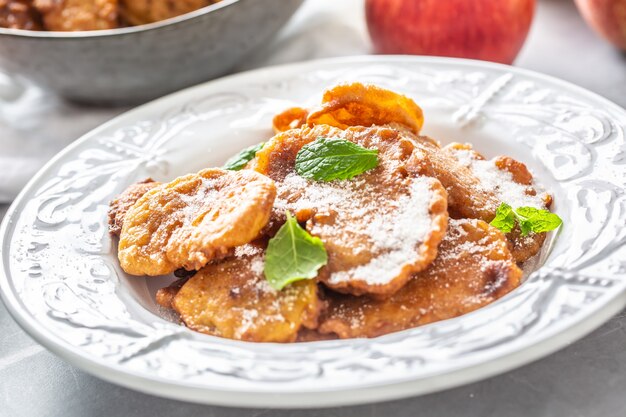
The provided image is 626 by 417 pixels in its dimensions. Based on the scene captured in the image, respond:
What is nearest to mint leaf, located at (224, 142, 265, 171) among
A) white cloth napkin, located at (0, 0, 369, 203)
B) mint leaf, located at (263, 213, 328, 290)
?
mint leaf, located at (263, 213, 328, 290)

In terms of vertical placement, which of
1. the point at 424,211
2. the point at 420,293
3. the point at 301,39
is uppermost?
the point at 424,211

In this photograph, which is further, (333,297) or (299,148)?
(299,148)

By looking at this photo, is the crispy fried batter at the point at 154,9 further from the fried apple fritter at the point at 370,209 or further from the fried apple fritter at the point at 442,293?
the fried apple fritter at the point at 442,293

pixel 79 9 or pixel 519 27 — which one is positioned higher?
pixel 79 9

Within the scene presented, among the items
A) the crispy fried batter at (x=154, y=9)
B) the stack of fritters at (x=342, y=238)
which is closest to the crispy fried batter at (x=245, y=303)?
the stack of fritters at (x=342, y=238)

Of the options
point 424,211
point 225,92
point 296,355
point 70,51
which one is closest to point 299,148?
point 424,211

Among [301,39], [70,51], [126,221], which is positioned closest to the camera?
[126,221]

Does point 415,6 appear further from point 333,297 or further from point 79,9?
point 333,297

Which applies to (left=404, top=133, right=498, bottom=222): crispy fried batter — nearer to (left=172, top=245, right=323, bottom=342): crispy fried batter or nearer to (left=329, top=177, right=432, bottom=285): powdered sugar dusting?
(left=329, top=177, right=432, bottom=285): powdered sugar dusting
